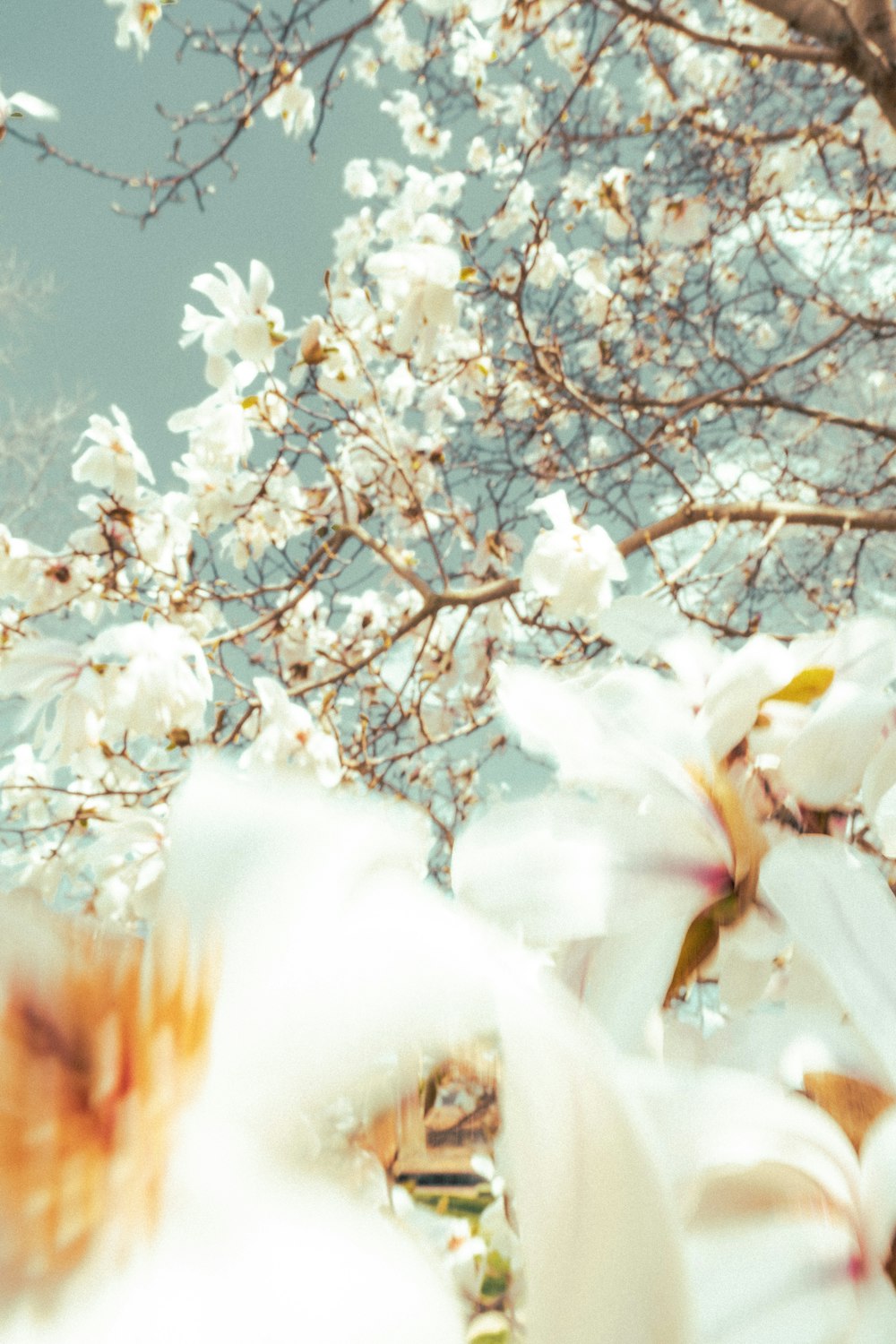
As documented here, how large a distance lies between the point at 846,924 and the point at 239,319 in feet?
4.47

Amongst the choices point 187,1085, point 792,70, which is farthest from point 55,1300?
point 792,70

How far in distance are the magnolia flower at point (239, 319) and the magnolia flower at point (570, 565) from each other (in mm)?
513

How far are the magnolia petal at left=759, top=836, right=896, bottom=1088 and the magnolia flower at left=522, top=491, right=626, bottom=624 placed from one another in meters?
0.96

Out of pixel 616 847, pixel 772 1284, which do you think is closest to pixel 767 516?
pixel 616 847

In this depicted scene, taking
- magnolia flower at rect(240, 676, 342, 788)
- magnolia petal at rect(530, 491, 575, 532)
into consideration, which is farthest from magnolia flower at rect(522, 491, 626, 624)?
magnolia flower at rect(240, 676, 342, 788)

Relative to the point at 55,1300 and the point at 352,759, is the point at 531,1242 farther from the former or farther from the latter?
the point at 352,759

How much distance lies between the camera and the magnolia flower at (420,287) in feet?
4.55

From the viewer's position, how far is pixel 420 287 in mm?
1438

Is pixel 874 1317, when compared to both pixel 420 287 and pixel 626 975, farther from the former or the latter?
pixel 420 287

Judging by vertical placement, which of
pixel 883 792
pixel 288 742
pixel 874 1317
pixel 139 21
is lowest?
pixel 874 1317

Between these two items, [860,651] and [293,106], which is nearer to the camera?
[860,651]

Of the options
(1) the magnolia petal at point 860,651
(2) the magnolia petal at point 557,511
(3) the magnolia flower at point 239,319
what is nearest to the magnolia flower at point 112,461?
(3) the magnolia flower at point 239,319

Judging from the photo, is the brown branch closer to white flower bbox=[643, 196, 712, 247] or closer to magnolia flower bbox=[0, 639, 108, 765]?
magnolia flower bbox=[0, 639, 108, 765]

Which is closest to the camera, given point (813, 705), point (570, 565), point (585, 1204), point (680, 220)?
point (585, 1204)
